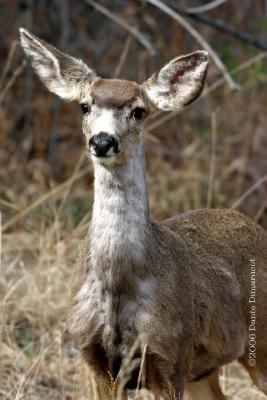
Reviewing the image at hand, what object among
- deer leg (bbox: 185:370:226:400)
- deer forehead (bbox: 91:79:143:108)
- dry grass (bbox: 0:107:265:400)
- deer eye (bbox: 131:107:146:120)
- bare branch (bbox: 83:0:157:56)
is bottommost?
deer leg (bbox: 185:370:226:400)

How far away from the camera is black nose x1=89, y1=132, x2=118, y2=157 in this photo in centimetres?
490

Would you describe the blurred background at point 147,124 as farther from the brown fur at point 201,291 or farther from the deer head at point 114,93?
the deer head at point 114,93

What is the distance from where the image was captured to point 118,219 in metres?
5.23

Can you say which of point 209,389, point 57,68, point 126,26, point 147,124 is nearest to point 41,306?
point 209,389

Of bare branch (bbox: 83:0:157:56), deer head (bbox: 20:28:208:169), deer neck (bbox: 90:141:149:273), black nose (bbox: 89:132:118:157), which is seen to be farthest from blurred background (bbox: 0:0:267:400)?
black nose (bbox: 89:132:118:157)

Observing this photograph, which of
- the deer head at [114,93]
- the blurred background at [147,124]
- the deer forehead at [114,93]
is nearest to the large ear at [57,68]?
the deer head at [114,93]

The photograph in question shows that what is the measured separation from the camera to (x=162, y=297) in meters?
5.21

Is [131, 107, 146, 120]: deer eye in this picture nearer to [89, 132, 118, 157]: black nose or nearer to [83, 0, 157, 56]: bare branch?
[89, 132, 118, 157]: black nose

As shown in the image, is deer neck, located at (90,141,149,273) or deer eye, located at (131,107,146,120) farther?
deer eye, located at (131,107,146,120)

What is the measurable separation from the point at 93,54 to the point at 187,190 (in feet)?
7.06

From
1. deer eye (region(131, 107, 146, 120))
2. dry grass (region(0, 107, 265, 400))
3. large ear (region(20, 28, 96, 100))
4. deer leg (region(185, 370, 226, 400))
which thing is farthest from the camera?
deer leg (region(185, 370, 226, 400))

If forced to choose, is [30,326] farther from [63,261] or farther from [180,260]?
[180,260]

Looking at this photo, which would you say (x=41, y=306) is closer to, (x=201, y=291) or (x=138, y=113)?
(x=201, y=291)

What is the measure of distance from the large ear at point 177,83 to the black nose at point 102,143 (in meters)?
0.79
